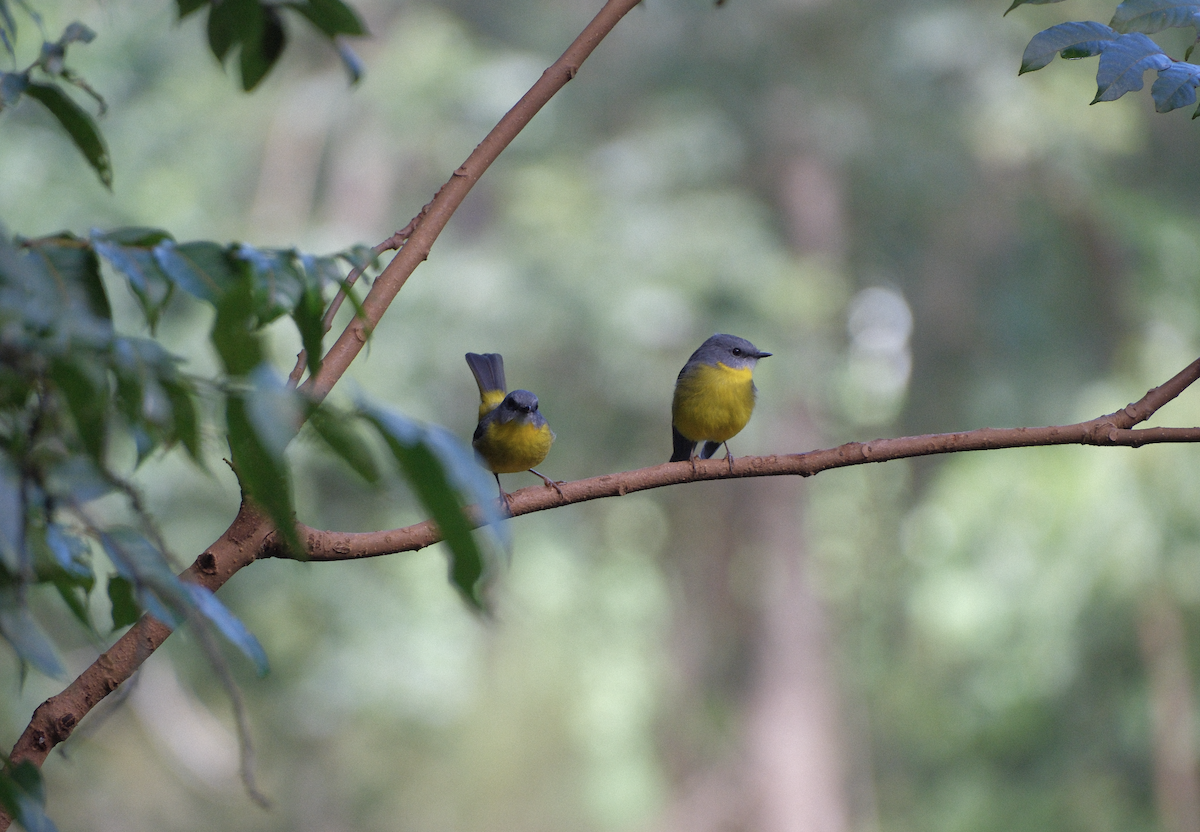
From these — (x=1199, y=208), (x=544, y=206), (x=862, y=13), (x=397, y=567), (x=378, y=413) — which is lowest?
(x=378, y=413)

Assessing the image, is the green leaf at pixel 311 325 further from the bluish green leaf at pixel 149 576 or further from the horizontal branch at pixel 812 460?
the horizontal branch at pixel 812 460

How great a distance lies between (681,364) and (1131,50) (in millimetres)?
8564

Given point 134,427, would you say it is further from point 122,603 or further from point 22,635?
point 122,603

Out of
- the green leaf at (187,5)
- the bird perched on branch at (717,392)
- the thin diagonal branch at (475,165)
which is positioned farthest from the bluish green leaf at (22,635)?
the bird perched on branch at (717,392)

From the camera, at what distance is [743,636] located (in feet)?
47.8

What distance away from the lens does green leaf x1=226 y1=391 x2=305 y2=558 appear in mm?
853

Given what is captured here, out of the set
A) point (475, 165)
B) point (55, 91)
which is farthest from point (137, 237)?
point (475, 165)

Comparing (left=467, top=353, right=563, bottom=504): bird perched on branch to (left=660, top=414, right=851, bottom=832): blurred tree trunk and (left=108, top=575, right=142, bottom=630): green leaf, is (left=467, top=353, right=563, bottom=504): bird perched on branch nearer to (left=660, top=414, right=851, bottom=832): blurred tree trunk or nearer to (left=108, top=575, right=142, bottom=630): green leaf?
(left=108, top=575, right=142, bottom=630): green leaf

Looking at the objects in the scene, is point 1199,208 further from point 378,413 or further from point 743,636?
point 378,413

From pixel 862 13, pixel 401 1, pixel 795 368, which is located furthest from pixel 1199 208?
pixel 401 1

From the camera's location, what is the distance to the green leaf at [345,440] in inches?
33.4

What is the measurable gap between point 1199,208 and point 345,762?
11.2 metres

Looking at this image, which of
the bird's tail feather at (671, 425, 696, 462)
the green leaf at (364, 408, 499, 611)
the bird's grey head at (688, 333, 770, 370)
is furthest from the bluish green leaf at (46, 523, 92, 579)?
the bird's tail feather at (671, 425, 696, 462)

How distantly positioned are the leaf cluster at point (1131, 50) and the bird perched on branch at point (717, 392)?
2.31 m
